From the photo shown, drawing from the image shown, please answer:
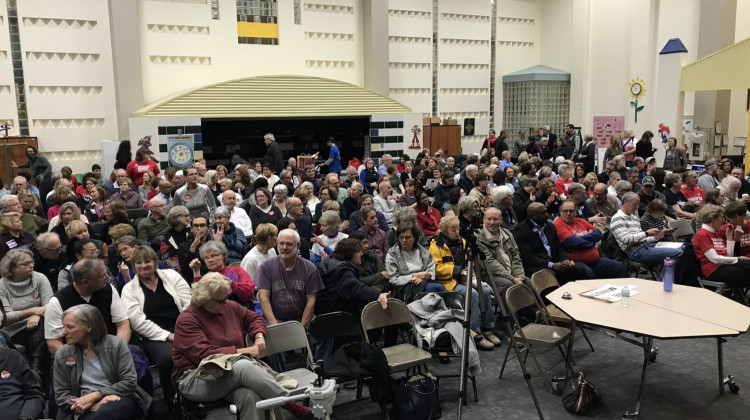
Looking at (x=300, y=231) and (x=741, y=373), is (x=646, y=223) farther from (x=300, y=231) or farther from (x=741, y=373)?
(x=300, y=231)

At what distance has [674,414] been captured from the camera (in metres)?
4.36

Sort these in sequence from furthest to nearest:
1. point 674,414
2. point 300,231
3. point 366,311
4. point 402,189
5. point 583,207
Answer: point 402,189 → point 583,207 → point 300,231 → point 366,311 → point 674,414

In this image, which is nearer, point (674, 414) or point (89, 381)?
point (89, 381)

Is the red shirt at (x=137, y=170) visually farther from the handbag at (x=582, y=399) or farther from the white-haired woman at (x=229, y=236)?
the handbag at (x=582, y=399)

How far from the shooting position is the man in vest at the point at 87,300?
407cm

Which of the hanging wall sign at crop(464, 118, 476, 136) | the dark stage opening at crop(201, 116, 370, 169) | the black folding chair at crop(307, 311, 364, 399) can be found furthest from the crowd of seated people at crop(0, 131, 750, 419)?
the hanging wall sign at crop(464, 118, 476, 136)

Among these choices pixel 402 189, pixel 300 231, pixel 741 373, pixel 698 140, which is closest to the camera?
pixel 741 373

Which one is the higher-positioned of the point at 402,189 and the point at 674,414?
the point at 402,189

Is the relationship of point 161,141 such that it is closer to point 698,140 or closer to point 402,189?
point 402,189

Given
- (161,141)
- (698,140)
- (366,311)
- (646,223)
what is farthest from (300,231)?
(698,140)

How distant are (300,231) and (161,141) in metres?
7.07

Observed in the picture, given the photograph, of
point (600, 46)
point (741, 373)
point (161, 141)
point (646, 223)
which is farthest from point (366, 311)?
point (600, 46)

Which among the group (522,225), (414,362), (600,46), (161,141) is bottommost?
(414,362)

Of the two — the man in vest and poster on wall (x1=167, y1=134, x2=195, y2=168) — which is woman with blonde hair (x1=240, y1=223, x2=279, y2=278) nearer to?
the man in vest
